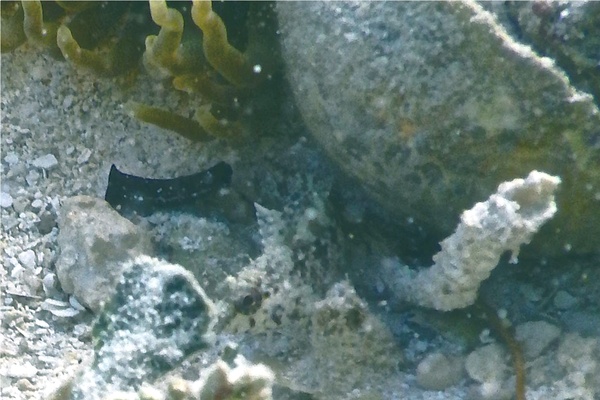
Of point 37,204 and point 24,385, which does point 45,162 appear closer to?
point 37,204

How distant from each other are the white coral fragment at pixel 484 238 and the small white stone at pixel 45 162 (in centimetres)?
156

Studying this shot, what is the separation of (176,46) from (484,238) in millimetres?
1382

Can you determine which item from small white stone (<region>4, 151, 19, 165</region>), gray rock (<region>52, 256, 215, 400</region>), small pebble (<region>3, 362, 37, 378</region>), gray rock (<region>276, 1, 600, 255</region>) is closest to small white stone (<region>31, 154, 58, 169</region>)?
small white stone (<region>4, 151, 19, 165</region>)

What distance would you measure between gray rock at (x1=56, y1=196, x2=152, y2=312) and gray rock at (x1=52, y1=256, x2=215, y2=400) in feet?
1.33

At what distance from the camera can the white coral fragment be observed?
1660 mm

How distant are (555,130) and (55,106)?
6.66 ft

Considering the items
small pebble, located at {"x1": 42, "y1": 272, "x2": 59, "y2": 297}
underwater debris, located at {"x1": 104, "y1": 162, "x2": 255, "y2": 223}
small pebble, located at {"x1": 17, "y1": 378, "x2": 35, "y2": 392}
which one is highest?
underwater debris, located at {"x1": 104, "y1": 162, "x2": 255, "y2": 223}

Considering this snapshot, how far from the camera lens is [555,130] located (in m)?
1.83

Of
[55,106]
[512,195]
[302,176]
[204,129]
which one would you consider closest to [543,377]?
[512,195]

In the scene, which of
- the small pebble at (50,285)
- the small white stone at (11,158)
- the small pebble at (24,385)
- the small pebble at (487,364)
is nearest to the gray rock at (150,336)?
the small pebble at (24,385)

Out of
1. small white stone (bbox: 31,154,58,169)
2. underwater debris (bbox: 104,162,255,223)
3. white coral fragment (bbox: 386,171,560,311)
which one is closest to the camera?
white coral fragment (bbox: 386,171,560,311)

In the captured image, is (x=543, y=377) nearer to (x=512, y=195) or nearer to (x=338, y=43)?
(x=512, y=195)

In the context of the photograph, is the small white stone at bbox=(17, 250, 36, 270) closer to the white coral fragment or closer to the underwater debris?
the underwater debris

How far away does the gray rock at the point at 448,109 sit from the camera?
1.82 meters
